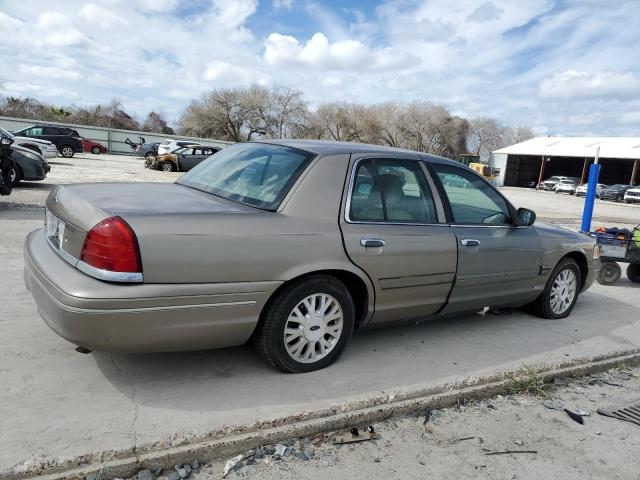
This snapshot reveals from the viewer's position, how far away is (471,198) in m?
4.57

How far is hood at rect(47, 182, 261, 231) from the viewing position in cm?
299

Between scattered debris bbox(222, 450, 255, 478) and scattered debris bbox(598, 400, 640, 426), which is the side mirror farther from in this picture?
scattered debris bbox(222, 450, 255, 478)

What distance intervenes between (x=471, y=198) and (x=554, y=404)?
1.80m

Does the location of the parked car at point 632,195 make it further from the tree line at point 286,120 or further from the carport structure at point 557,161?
the tree line at point 286,120

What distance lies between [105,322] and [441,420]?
6.91 feet

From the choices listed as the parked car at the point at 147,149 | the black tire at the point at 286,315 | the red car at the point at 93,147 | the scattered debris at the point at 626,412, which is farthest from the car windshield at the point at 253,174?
the red car at the point at 93,147

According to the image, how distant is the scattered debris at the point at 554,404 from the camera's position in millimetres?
3611

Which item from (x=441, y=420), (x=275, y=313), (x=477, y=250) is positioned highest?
(x=477, y=250)

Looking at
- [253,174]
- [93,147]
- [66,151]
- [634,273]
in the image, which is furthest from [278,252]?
[93,147]

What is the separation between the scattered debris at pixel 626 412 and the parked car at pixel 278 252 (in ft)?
4.12

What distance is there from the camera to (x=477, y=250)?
4262 millimetres

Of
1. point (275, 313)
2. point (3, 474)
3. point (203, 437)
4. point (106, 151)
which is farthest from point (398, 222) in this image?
point (106, 151)

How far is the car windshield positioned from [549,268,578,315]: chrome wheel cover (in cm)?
315

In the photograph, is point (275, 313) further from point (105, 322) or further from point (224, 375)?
point (105, 322)
